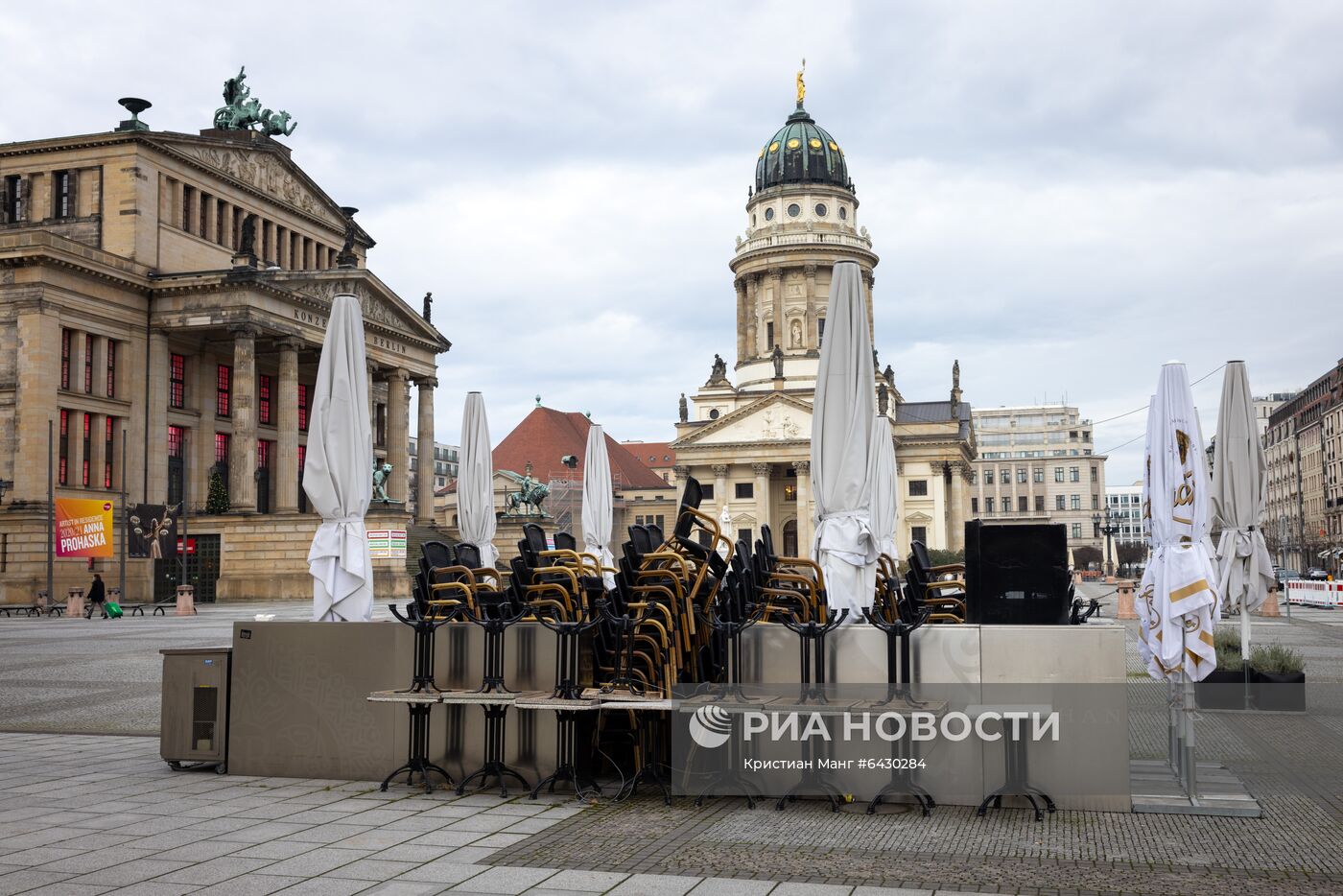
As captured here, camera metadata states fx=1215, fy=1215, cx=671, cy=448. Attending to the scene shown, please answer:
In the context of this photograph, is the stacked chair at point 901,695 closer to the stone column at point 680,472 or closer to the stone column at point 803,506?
the stone column at point 803,506

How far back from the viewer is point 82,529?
134ft

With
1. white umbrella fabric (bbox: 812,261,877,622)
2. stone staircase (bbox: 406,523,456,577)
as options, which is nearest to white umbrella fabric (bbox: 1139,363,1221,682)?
white umbrella fabric (bbox: 812,261,877,622)

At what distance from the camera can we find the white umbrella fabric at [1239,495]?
1583 centimetres

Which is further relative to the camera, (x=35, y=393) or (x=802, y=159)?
(x=802, y=159)

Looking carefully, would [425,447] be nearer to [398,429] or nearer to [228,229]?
[398,429]

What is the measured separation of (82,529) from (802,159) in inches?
3388

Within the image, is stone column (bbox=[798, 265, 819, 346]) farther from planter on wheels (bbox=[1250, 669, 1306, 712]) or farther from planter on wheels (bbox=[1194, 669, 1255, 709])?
planter on wheels (bbox=[1250, 669, 1306, 712])

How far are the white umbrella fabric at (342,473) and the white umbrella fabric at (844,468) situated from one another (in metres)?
4.32

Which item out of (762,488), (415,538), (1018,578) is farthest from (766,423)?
(1018,578)

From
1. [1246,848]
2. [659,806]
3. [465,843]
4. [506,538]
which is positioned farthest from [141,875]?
[506,538]

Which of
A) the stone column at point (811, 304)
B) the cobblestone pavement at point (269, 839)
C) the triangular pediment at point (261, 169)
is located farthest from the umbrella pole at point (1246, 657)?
the stone column at point (811, 304)

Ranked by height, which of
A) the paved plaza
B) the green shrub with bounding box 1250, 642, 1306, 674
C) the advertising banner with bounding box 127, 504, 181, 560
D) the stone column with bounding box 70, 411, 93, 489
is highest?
the stone column with bounding box 70, 411, 93, 489

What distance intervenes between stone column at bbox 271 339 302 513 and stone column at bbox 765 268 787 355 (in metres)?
61.4

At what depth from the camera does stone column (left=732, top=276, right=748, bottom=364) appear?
375 ft
